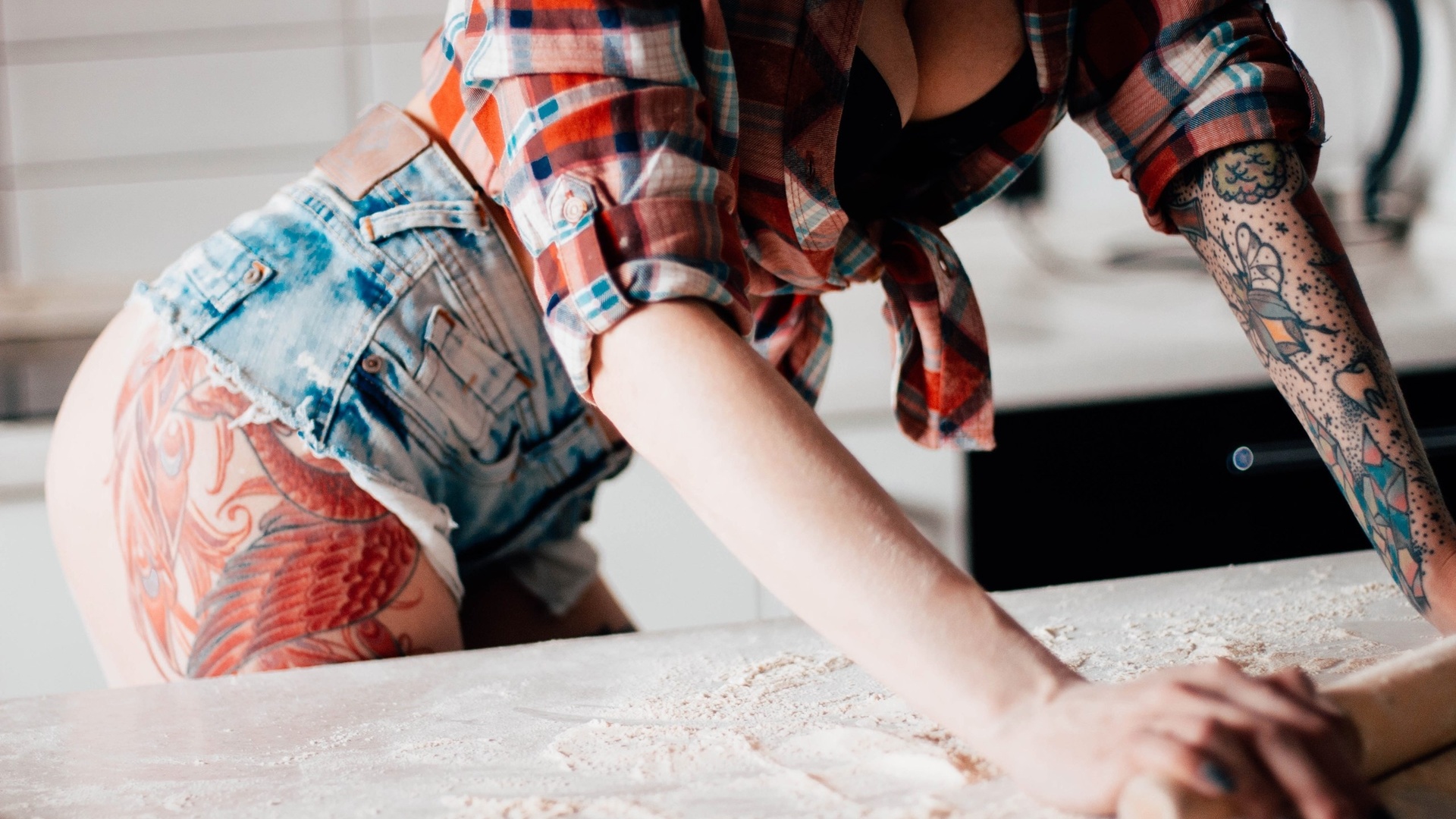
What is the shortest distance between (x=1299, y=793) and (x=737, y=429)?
0.76ft

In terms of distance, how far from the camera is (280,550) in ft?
2.26

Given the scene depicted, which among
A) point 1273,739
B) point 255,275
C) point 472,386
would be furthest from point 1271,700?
point 255,275

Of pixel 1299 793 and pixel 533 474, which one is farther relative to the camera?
pixel 533 474

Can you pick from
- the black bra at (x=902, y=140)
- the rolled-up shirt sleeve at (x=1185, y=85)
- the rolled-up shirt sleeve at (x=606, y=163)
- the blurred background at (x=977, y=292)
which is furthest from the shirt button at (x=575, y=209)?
the blurred background at (x=977, y=292)

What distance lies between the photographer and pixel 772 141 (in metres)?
0.56

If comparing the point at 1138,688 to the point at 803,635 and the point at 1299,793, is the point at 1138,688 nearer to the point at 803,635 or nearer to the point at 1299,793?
the point at 1299,793

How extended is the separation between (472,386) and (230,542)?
183mm

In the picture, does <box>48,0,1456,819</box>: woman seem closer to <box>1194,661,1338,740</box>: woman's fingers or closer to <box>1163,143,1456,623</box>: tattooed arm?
<box>1163,143,1456,623</box>: tattooed arm

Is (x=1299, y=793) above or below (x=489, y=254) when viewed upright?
below

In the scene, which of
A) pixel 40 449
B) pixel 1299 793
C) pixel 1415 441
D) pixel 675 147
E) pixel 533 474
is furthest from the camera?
pixel 40 449

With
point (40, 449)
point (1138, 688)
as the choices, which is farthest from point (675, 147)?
point (40, 449)

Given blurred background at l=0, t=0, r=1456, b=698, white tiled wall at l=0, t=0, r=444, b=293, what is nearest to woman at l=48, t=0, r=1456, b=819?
blurred background at l=0, t=0, r=1456, b=698

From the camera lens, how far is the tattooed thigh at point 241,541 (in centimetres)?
69

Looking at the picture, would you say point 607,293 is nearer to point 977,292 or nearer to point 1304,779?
point 1304,779
